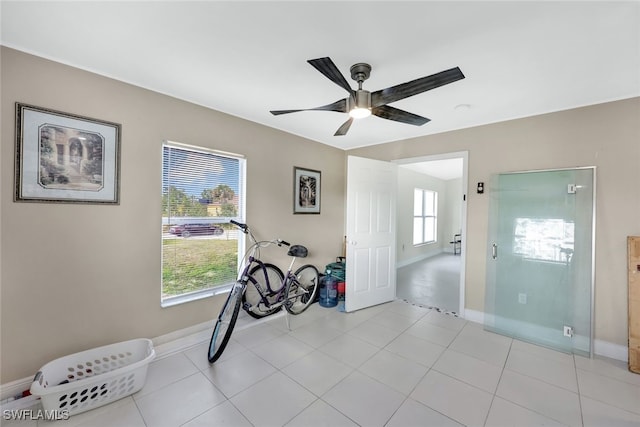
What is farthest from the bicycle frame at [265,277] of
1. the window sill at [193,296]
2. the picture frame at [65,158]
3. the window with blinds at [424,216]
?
the window with blinds at [424,216]

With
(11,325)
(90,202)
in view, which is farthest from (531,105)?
(11,325)

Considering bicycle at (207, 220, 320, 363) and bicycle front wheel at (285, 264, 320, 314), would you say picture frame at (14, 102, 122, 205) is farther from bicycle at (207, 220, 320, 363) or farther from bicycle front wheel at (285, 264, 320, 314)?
bicycle front wheel at (285, 264, 320, 314)

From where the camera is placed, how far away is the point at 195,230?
2689mm

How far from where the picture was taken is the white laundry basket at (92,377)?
5.27ft

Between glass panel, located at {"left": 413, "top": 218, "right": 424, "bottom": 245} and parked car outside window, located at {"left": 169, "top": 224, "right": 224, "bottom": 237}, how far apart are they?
5.47 m

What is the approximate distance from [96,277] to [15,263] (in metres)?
0.47

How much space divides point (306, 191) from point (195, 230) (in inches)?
67.4

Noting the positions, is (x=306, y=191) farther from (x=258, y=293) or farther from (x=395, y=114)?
(x=395, y=114)

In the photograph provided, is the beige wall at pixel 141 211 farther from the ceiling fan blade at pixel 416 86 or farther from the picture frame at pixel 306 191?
the ceiling fan blade at pixel 416 86

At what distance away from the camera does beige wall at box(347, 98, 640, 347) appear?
2.35 metres

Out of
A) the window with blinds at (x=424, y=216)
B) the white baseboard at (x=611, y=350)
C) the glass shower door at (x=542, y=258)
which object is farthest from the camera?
the window with blinds at (x=424, y=216)

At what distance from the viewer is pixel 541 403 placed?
179 cm

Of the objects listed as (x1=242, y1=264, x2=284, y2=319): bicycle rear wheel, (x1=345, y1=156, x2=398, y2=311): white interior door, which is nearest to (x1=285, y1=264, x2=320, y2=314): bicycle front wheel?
(x1=242, y1=264, x2=284, y2=319): bicycle rear wheel

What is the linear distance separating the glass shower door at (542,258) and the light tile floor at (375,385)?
0.79 ft
